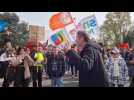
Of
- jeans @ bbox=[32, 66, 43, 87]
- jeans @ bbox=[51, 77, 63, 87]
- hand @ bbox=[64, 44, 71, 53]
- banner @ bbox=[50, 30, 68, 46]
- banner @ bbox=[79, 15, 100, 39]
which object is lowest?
jeans @ bbox=[51, 77, 63, 87]

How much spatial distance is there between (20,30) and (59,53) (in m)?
0.96

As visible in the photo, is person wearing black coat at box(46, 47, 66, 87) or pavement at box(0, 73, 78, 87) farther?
person wearing black coat at box(46, 47, 66, 87)

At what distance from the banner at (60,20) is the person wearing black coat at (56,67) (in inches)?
19.2

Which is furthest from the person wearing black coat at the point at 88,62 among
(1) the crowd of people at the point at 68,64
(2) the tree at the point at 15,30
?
(2) the tree at the point at 15,30

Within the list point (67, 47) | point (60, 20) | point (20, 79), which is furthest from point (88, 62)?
point (20, 79)

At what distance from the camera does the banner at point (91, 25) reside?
19.1 feet

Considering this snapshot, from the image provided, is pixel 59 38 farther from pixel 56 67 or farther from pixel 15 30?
pixel 15 30

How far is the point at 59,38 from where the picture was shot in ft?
19.3

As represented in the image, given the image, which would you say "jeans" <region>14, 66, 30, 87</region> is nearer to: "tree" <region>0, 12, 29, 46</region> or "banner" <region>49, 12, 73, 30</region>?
"tree" <region>0, 12, 29, 46</region>

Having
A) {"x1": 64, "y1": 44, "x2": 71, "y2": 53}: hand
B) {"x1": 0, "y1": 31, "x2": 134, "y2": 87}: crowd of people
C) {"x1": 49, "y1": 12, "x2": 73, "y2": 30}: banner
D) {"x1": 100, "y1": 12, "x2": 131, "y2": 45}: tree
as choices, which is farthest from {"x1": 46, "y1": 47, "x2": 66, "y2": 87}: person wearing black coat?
{"x1": 100, "y1": 12, "x2": 131, "y2": 45}: tree

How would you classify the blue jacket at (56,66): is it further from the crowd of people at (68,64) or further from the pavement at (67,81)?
the pavement at (67,81)

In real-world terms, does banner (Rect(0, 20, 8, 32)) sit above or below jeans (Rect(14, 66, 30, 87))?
above

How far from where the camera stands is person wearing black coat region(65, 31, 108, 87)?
5910mm
